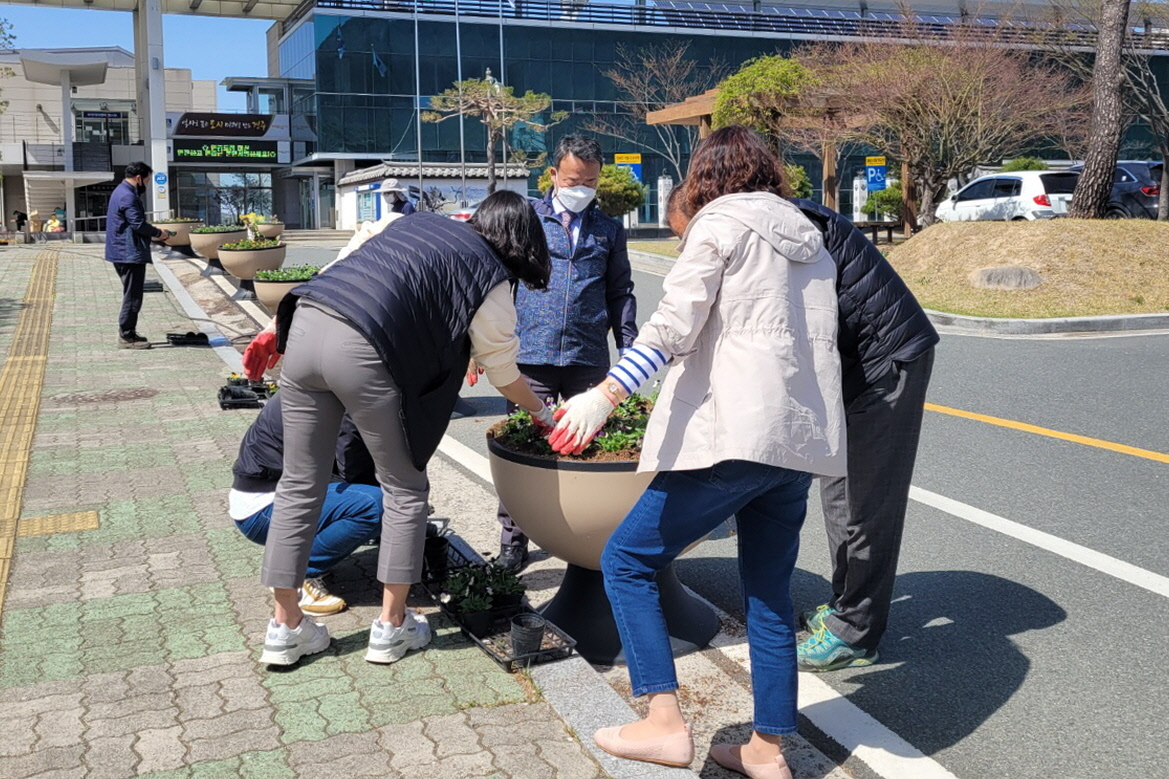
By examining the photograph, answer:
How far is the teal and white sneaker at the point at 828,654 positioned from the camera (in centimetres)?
414

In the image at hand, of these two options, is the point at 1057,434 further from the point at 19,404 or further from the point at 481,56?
the point at 481,56

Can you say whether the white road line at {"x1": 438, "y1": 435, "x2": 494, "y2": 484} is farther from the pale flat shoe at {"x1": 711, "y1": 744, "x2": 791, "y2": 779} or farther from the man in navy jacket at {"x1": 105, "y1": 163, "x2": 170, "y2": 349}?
the man in navy jacket at {"x1": 105, "y1": 163, "x2": 170, "y2": 349}

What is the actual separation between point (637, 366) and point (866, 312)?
3.16 ft

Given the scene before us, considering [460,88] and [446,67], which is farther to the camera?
[446,67]

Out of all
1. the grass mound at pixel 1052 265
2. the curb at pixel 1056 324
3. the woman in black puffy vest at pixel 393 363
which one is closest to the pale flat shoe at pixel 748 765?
the woman in black puffy vest at pixel 393 363

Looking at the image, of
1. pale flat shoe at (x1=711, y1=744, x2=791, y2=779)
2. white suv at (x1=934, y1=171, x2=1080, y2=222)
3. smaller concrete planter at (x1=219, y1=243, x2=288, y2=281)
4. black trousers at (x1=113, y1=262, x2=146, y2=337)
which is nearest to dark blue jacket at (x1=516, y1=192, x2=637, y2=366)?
pale flat shoe at (x1=711, y1=744, x2=791, y2=779)

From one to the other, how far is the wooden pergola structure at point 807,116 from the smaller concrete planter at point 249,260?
44.5ft

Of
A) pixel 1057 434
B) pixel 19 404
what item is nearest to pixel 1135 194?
pixel 1057 434

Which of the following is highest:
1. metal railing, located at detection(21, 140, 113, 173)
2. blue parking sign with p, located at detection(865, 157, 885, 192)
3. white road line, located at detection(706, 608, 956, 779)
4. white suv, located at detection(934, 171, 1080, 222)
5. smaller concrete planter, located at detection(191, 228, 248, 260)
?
metal railing, located at detection(21, 140, 113, 173)

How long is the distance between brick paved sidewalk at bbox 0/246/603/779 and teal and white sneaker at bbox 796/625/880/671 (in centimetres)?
106

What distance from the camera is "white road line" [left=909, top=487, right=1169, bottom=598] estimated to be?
16.3 ft

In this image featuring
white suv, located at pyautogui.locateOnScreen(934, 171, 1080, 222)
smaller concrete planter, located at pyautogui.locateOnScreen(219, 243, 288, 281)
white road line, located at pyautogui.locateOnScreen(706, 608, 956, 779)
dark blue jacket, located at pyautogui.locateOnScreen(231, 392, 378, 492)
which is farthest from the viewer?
white suv, located at pyautogui.locateOnScreen(934, 171, 1080, 222)

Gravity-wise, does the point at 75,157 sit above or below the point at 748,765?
above

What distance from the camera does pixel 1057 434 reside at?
309 inches
